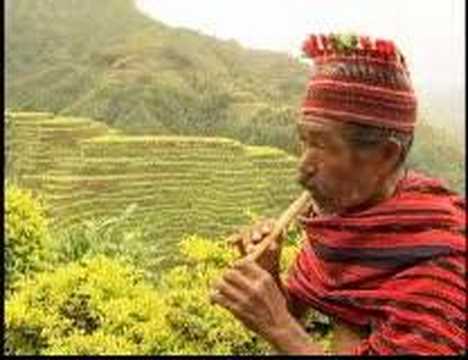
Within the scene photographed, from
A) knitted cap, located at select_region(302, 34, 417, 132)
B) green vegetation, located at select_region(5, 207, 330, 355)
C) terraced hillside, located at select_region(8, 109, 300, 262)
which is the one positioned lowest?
terraced hillside, located at select_region(8, 109, 300, 262)

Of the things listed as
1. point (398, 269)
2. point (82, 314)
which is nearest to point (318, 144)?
point (398, 269)

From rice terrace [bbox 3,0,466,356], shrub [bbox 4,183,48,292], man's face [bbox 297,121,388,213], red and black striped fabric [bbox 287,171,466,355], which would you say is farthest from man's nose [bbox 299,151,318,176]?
shrub [bbox 4,183,48,292]

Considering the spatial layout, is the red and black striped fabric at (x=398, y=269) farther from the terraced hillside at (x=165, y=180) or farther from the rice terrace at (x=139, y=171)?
the terraced hillside at (x=165, y=180)

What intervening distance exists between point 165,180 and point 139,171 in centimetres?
26

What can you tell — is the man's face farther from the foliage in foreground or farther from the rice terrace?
the foliage in foreground

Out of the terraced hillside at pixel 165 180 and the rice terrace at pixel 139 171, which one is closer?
the rice terrace at pixel 139 171

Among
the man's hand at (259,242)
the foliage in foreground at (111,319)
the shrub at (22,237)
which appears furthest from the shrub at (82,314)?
the man's hand at (259,242)

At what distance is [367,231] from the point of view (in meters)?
3.22

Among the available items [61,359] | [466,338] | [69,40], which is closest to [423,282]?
[466,338]

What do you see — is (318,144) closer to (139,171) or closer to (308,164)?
(308,164)

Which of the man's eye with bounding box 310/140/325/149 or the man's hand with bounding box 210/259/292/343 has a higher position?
the man's eye with bounding box 310/140/325/149

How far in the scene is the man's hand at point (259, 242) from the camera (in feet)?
10.9

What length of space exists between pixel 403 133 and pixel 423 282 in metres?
0.35

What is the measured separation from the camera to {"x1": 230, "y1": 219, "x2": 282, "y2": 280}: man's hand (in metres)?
3.34
